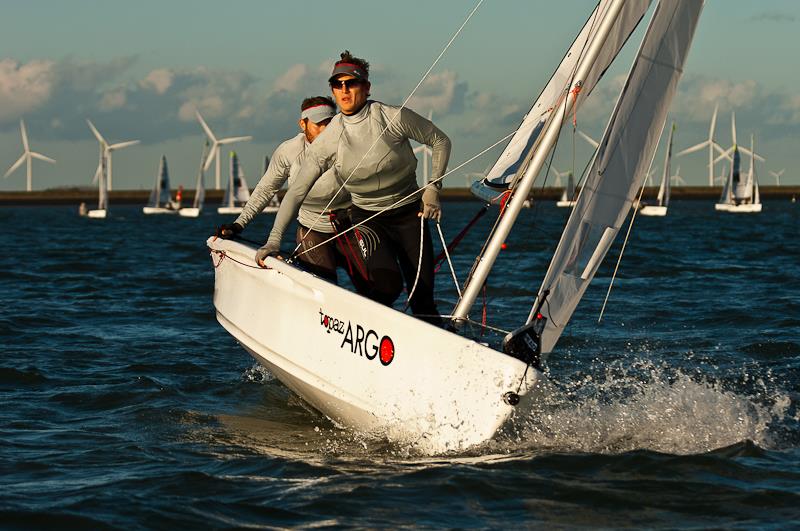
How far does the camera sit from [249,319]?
Result: 7.32 m

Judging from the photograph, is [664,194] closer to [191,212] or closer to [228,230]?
[191,212]

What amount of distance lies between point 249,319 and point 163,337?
12.5 feet

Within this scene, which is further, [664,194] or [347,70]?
[664,194]

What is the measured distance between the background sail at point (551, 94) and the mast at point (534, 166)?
→ 49 cm

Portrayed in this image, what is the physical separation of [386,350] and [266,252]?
1.37m

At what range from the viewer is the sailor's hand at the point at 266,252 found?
22.2 ft

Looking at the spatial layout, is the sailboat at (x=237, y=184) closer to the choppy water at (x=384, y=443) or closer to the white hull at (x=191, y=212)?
the white hull at (x=191, y=212)

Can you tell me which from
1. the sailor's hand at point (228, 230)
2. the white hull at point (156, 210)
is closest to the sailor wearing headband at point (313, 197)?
the sailor's hand at point (228, 230)

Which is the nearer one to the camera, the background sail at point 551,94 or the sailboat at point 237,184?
the background sail at point 551,94

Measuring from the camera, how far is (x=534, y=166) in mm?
5707

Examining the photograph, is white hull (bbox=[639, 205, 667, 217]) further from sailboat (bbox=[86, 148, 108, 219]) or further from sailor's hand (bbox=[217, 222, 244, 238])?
sailor's hand (bbox=[217, 222, 244, 238])

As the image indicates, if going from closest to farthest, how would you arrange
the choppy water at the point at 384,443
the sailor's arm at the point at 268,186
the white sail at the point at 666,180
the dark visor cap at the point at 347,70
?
the choppy water at the point at 384,443, the dark visor cap at the point at 347,70, the sailor's arm at the point at 268,186, the white sail at the point at 666,180

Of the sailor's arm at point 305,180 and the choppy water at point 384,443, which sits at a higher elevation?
the sailor's arm at point 305,180

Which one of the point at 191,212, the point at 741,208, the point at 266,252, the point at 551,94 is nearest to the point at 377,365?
the point at 266,252
